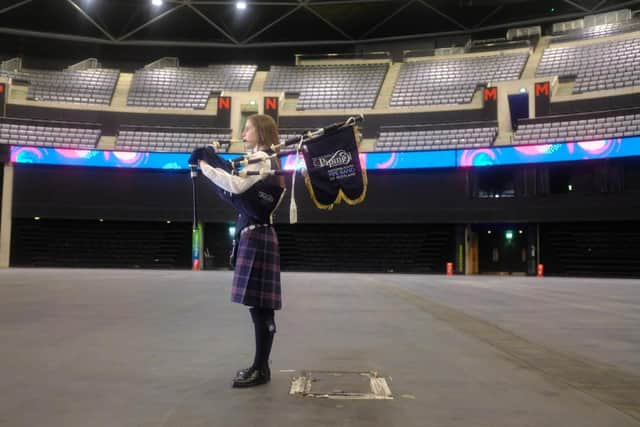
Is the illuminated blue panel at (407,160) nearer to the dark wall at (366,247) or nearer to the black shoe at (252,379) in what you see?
the dark wall at (366,247)

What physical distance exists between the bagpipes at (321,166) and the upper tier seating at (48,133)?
2277 cm

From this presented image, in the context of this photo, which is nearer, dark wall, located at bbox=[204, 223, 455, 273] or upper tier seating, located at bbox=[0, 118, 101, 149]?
dark wall, located at bbox=[204, 223, 455, 273]

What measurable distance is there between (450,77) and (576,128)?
326 inches

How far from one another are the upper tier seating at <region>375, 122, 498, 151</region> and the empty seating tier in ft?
27.5

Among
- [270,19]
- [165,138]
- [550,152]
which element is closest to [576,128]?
[550,152]

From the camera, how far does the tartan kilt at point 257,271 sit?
3184 mm

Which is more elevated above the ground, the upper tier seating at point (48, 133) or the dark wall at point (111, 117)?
the dark wall at point (111, 117)

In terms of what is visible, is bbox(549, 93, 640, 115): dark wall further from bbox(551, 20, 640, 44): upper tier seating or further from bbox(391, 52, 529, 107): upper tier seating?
bbox(551, 20, 640, 44): upper tier seating

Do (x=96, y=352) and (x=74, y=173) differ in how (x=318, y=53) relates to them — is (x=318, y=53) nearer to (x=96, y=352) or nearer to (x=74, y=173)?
(x=74, y=173)

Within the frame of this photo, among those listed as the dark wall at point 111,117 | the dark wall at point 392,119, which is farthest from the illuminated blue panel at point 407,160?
the dark wall at point 111,117

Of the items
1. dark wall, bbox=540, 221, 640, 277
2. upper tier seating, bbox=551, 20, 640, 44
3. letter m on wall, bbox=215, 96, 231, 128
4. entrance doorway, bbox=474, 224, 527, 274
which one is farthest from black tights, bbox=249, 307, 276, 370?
upper tier seating, bbox=551, 20, 640, 44

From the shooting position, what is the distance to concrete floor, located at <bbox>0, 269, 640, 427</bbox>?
2551mm

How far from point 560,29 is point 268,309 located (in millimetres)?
31437

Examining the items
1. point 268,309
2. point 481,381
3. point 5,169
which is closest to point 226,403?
point 268,309
